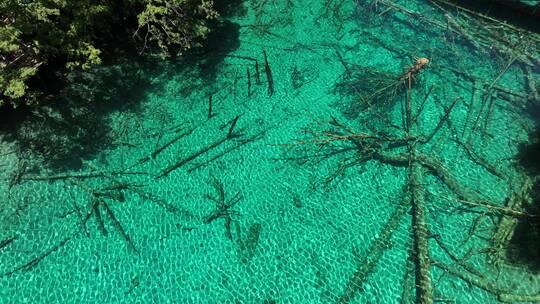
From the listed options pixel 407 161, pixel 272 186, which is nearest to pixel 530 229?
pixel 407 161

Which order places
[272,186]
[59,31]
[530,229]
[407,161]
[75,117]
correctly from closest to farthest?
[530,229], [59,31], [272,186], [407,161], [75,117]

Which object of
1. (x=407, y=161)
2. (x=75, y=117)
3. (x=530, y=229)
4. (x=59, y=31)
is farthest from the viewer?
(x=75, y=117)

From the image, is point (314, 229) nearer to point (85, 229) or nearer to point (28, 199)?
point (85, 229)

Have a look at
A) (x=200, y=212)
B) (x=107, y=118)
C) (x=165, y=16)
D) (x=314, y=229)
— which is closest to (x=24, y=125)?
(x=107, y=118)

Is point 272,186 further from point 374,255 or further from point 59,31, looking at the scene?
point 59,31

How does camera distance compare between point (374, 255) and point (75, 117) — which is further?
point (75, 117)

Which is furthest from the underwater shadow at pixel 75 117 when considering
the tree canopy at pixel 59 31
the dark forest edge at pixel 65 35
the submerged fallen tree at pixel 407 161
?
the submerged fallen tree at pixel 407 161

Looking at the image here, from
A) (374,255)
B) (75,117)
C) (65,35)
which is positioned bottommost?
(374,255)
